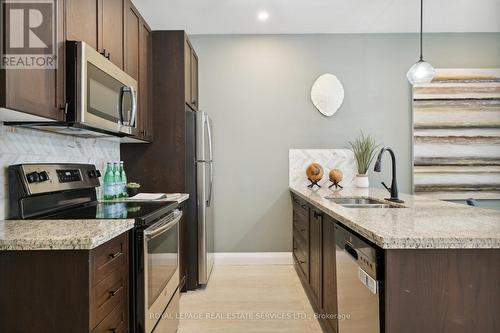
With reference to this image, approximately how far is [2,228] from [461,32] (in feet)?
15.3

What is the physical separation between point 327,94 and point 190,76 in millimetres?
1606

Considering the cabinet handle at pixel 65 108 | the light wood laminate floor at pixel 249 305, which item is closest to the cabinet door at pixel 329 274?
the light wood laminate floor at pixel 249 305

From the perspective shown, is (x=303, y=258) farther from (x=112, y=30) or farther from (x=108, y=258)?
(x=112, y=30)

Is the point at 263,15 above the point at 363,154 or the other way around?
above

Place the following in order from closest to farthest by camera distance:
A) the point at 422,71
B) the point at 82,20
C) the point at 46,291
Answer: the point at 46,291 < the point at 82,20 < the point at 422,71

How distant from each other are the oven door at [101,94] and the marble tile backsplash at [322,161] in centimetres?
215

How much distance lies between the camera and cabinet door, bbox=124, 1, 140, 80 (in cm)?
232

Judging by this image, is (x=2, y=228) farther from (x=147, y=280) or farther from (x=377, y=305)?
(x=377, y=305)

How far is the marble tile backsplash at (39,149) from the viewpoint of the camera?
1570 millimetres

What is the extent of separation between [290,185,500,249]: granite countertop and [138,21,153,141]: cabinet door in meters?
1.65

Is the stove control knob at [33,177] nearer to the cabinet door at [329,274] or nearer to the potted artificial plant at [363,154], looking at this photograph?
the cabinet door at [329,274]

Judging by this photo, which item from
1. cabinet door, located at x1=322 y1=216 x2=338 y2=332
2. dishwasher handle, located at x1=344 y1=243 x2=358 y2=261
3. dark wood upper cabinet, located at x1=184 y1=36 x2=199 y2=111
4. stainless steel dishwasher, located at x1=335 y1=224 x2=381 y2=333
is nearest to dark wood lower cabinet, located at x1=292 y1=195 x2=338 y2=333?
cabinet door, located at x1=322 y1=216 x2=338 y2=332

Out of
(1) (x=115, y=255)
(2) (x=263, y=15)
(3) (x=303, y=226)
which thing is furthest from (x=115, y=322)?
(2) (x=263, y=15)
